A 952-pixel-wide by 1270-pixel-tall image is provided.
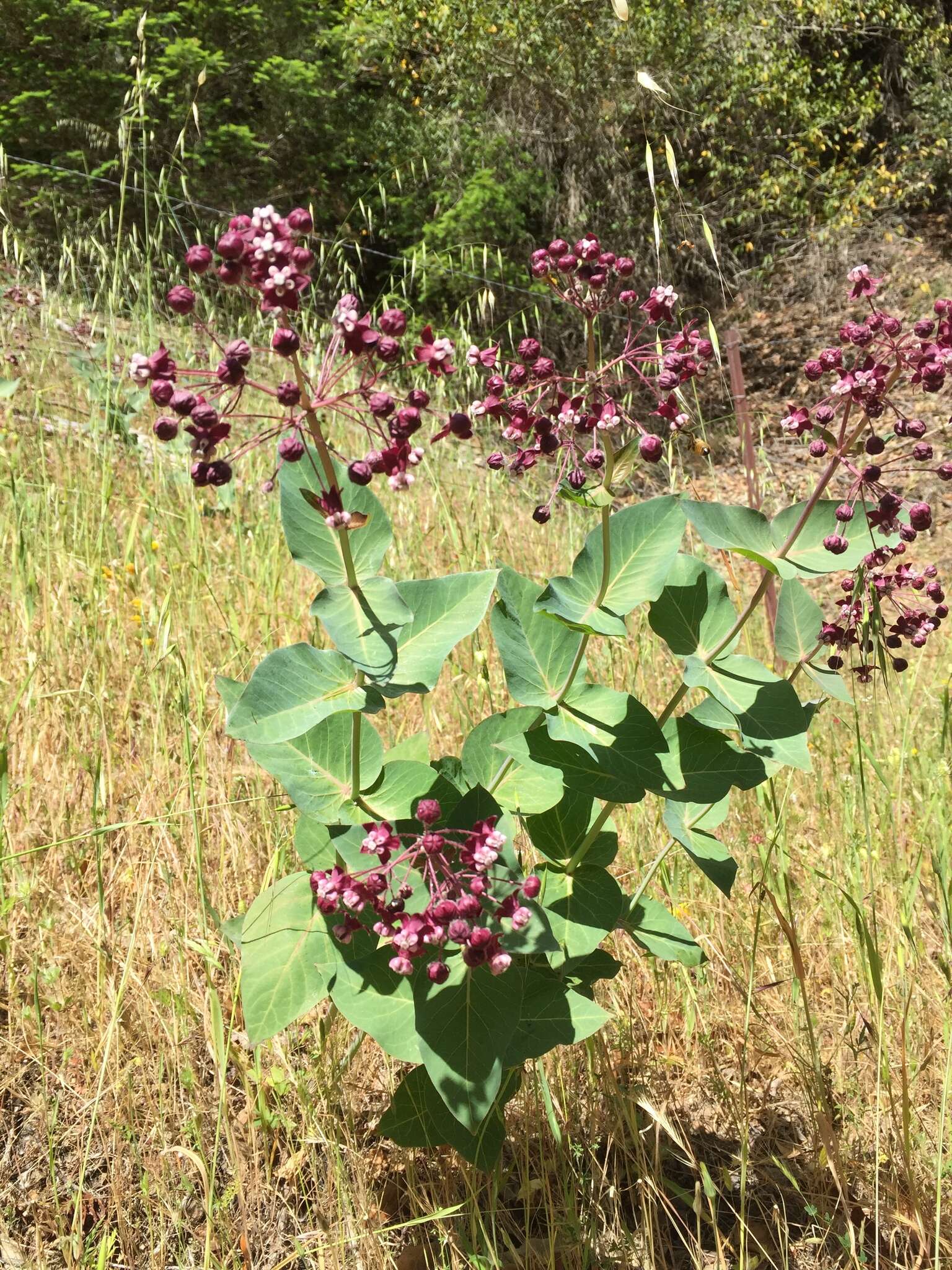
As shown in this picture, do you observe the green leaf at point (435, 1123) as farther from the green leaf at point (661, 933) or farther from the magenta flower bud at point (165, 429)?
the magenta flower bud at point (165, 429)

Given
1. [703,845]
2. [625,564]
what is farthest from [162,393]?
[703,845]

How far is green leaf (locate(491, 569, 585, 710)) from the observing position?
147 centimetres

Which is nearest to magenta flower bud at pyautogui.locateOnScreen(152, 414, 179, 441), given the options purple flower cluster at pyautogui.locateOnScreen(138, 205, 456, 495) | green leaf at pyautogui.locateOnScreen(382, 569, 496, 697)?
purple flower cluster at pyautogui.locateOnScreen(138, 205, 456, 495)

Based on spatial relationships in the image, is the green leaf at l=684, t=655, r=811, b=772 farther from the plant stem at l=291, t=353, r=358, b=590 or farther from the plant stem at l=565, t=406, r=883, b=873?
the plant stem at l=291, t=353, r=358, b=590

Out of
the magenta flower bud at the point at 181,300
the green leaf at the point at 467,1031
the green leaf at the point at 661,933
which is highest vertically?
the magenta flower bud at the point at 181,300

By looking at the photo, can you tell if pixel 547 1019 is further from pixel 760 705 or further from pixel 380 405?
pixel 380 405

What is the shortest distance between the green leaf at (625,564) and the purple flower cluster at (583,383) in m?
0.08

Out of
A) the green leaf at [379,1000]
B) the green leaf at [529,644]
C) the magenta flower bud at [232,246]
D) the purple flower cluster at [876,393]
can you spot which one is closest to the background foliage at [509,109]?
the purple flower cluster at [876,393]

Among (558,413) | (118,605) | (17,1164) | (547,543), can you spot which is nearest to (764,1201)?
(17,1164)

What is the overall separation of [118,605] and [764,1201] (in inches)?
91.3

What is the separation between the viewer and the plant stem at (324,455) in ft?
3.70

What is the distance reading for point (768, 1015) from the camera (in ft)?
6.57

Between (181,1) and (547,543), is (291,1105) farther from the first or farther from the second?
(181,1)

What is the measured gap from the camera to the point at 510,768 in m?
1.59
